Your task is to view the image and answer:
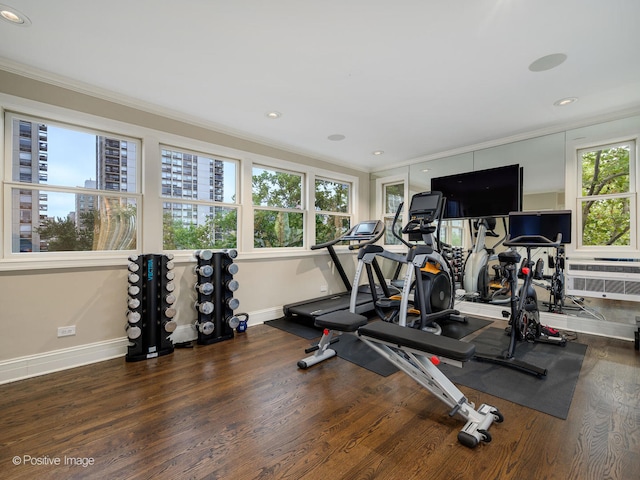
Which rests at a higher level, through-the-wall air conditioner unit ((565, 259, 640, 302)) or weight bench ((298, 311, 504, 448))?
through-the-wall air conditioner unit ((565, 259, 640, 302))

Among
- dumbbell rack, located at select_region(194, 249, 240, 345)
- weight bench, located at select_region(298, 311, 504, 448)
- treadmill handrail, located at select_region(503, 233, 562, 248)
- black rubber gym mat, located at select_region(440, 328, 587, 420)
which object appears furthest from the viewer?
dumbbell rack, located at select_region(194, 249, 240, 345)

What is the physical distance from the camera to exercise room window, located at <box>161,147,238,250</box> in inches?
145

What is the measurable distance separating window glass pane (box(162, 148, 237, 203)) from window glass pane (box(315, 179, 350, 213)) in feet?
5.83

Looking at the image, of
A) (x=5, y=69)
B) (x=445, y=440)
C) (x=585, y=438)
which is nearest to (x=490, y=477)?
(x=445, y=440)

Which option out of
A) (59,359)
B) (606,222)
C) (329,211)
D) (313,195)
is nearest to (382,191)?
(329,211)

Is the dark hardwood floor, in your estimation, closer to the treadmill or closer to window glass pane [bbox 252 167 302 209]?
the treadmill

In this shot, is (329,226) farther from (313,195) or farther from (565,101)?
(565,101)

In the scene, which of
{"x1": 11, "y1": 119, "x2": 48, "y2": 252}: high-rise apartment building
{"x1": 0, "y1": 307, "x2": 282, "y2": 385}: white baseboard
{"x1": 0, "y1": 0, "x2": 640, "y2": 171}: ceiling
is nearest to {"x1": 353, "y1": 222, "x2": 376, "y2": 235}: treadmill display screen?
{"x1": 0, "y1": 0, "x2": 640, "y2": 171}: ceiling

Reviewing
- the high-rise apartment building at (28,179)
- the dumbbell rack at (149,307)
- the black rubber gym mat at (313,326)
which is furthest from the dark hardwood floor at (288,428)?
the high-rise apartment building at (28,179)

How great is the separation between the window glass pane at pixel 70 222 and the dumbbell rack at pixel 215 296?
843mm

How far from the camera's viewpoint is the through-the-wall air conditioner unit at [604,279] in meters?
3.52

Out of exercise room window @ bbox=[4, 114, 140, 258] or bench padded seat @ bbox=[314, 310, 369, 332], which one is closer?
bench padded seat @ bbox=[314, 310, 369, 332]

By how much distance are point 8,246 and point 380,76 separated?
382 centimetres

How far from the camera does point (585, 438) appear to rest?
1.82 meters
